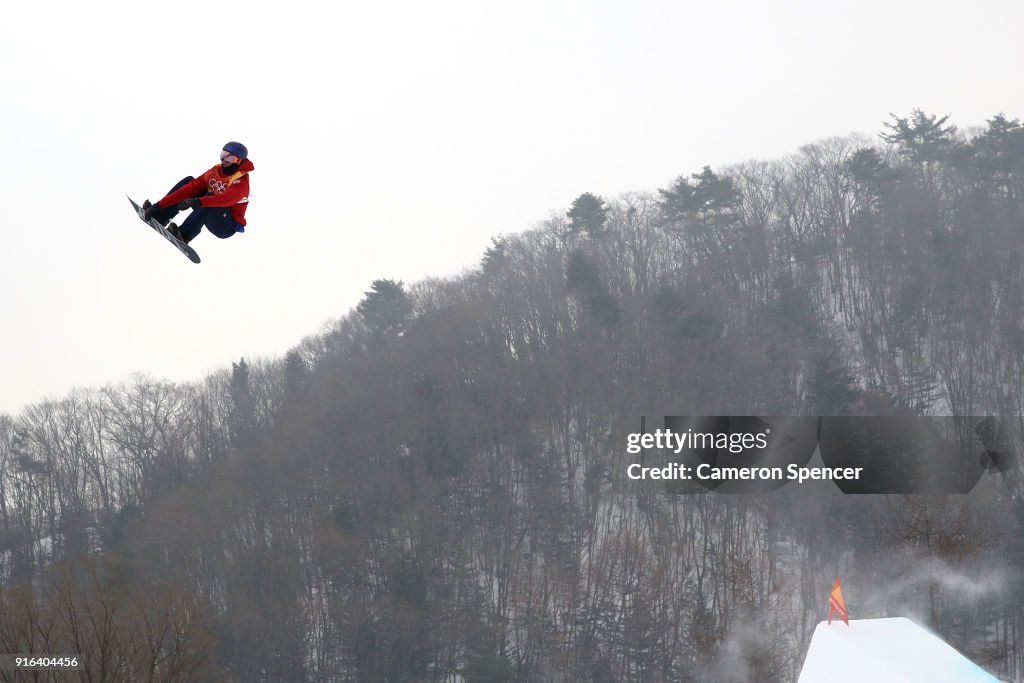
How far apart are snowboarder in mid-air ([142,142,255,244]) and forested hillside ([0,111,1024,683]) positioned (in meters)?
21.1

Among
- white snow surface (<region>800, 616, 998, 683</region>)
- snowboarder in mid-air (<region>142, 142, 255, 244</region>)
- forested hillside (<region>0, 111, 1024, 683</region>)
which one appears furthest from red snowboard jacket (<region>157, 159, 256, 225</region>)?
forested hillside (<region>0, 111, 1024, 683</region>)

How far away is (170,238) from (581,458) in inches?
1575

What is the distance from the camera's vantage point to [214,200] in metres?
8.35

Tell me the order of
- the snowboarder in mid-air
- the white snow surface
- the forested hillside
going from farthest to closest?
1. the forested hillside
2. the white snow surface
3. the snowboarder in mid-air

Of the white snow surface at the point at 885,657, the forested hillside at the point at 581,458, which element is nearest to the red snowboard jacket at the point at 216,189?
the white snow surface at the point at 885,657

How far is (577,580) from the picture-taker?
134ft

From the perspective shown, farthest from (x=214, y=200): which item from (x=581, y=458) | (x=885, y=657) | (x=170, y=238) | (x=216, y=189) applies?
(x=581, y=458)

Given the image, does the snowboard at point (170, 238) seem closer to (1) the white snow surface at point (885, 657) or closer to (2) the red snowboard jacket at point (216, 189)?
(2) the red snowboard jacket at point (216, 189)

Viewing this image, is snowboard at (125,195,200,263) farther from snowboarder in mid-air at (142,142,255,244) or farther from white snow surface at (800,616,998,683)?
white snow surface at (800,616,998,683)

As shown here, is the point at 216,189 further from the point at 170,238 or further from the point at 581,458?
the point at 581,458

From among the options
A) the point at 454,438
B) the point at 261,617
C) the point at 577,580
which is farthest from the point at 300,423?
the point at 577,580

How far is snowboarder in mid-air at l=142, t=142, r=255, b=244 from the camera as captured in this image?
8.16m

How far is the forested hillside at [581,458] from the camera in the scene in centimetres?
3697

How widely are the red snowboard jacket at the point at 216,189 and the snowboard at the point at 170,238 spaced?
0.17 metres
